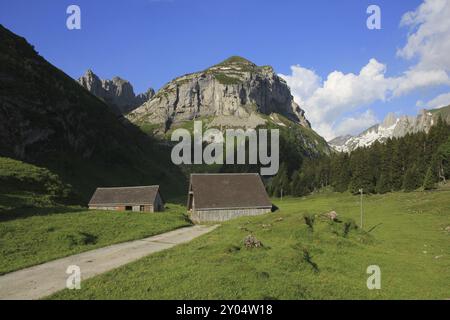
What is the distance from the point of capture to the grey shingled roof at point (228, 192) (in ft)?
199

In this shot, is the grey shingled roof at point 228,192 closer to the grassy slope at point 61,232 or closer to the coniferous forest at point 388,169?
the grassy slope at point 61,232

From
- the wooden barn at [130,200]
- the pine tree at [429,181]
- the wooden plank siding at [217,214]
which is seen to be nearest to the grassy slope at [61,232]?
the wooden plank siding at [217,214]

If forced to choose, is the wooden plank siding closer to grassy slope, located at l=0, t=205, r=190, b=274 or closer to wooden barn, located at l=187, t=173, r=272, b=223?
wooden barn, located at l=187, t=173, r=272, b=223

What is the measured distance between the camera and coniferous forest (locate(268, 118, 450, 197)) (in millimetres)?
91887

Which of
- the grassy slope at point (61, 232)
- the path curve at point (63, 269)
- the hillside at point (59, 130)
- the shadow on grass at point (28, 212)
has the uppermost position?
the hillside at point (59, 130)

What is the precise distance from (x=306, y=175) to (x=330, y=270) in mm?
113217

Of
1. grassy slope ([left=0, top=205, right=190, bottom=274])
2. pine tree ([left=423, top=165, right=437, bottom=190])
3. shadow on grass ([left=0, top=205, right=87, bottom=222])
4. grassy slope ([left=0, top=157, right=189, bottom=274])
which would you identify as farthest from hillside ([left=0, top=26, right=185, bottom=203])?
pine tree ([left=423, top=165, right=437, bottom=190])

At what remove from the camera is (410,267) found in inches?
992

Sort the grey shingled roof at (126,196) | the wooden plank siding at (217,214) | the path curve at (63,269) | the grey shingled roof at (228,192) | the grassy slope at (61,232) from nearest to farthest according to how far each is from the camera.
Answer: the path curve at (63,269) < the grassy slope at (61,232) < the wooden plank siding at (217,214) < the grey shingled roof at (228,192) < the grey shingled roof at (126,196)

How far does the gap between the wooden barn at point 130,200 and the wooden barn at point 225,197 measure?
6.62 m

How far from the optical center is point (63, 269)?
21484 mm

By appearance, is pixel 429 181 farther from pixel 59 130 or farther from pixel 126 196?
pixel 59 130
